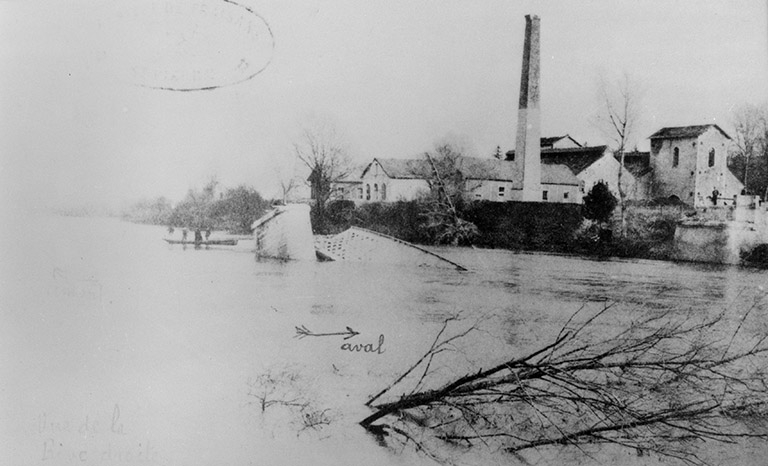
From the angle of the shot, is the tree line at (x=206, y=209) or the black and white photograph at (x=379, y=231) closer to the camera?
the black and white photograph at (x=379, y=231)

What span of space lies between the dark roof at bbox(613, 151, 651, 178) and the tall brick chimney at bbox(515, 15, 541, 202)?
30cm

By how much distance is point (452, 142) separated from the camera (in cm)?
225

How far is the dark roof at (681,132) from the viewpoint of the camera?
225cm

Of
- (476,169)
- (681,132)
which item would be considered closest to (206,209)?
(476,169)

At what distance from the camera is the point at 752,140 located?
7.09 feet

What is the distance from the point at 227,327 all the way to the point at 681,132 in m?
1.75

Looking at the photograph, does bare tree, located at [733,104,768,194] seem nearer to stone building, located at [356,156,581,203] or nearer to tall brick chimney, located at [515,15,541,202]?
stone building, located at [356,156,581,203]

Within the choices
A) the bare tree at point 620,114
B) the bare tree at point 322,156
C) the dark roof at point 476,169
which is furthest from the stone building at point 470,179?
the bare tree at point 620,114

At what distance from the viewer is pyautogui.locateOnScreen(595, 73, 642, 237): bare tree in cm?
224

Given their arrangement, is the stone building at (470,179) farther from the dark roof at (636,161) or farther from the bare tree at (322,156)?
the dark roof at (636,161)

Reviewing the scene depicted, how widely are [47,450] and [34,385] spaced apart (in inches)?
9.3

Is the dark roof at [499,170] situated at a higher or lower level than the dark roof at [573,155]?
lower

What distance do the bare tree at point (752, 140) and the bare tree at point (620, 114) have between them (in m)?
0.34

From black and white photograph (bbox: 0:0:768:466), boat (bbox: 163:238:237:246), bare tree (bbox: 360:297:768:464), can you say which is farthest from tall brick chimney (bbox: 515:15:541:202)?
boat (bbox: 163:238:237:246)
